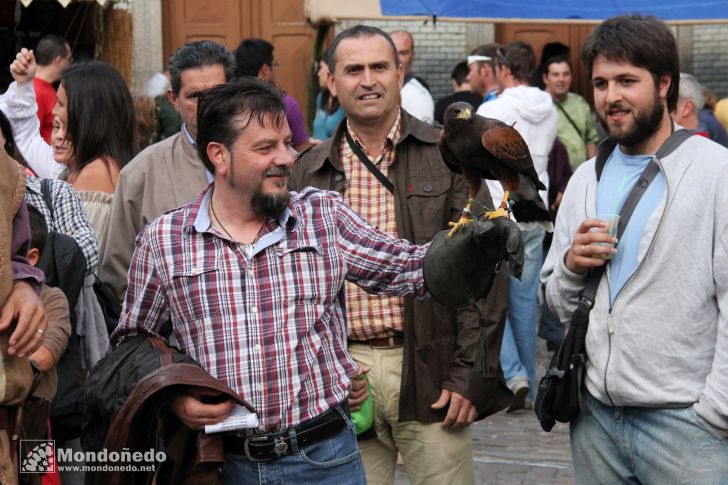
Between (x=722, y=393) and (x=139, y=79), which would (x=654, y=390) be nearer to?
(x=722, y=393)

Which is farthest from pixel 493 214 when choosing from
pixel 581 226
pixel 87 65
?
pixel 87 65

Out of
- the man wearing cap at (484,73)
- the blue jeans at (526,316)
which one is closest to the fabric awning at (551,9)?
the man wearing cap at (484,73)

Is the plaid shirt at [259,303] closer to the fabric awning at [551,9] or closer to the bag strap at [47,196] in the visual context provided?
the bag strap at [47,196]

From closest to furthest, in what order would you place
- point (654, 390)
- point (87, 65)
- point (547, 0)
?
1. point (654, 390)
2. point (87, 65)
3. point (547, 0)

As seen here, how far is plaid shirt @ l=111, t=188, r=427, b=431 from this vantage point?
343cm

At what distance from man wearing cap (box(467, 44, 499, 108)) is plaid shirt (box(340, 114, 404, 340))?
4.97 meters

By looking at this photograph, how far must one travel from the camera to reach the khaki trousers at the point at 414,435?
447 centimetres

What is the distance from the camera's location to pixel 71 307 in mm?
4684

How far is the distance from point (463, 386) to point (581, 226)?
916 millimetres

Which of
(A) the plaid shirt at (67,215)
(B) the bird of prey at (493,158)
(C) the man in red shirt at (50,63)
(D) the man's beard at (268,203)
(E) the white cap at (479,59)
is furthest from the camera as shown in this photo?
(E) the white cap at (479,59)

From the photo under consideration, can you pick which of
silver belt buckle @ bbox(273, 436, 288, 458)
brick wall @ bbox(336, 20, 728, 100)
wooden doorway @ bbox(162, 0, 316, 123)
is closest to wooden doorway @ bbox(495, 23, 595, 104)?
brick wall @ bbox(336, 20, 728, 100)

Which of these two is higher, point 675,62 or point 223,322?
point 675,62

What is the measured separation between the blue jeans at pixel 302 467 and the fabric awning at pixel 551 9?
311 inches

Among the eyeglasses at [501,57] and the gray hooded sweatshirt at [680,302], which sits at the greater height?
the eyeglasses at [501,57]
